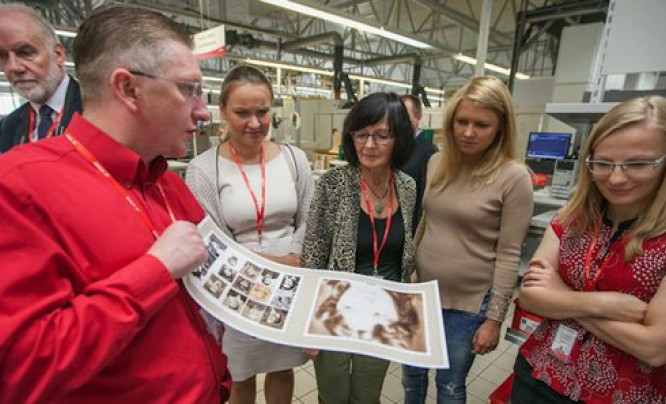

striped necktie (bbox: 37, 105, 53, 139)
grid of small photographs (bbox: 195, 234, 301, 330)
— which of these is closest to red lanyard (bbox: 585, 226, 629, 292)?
grid of small photographs (bbox: 195, 234, 301, 330)

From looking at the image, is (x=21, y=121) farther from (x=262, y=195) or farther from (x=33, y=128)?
(x=262, y=195)

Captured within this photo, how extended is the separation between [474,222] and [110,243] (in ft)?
3.66

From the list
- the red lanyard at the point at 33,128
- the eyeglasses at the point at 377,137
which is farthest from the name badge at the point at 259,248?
the red lanyard at the point at 33,128

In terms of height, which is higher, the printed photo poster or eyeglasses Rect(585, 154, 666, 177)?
eyeglasses Rect(585, 154, 666, 177)

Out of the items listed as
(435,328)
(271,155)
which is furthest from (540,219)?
(271,155)

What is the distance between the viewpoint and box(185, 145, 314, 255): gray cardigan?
1.39 metres

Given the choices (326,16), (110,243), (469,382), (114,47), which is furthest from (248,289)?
(326,16)

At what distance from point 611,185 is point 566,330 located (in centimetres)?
41

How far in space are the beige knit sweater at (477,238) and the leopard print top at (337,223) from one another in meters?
0.11

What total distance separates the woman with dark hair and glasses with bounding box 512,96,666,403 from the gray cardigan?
3.03ft

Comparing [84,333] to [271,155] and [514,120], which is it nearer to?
[271,155]

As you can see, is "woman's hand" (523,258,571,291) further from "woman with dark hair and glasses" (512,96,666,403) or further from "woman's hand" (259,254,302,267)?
"woman's hand" (259,254,302,267)

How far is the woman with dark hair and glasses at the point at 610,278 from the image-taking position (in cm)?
83

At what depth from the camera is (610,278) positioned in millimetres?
886
